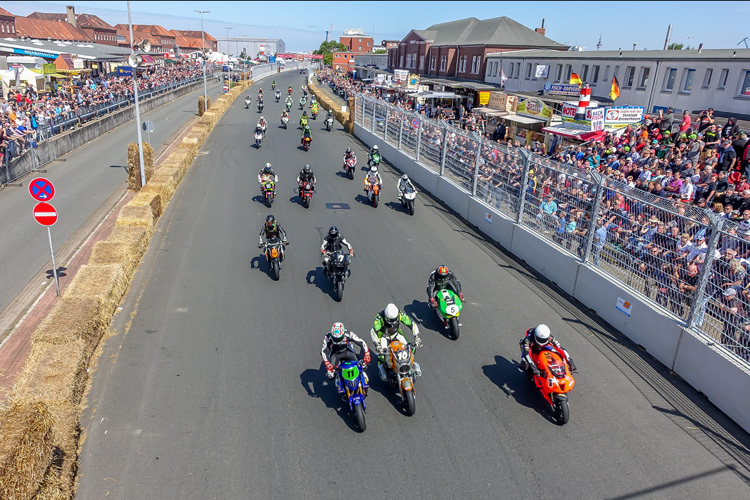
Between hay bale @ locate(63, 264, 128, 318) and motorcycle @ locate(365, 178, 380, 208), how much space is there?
9143mm

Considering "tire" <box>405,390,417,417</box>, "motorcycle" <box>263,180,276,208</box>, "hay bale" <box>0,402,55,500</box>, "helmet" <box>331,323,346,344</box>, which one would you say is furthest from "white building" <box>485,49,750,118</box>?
"hay bale" <box>0,402,55,500</box>

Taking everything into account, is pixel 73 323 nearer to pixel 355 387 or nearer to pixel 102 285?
pixel 102 285

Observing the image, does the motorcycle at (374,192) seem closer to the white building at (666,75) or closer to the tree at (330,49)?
the white building at (666,75)

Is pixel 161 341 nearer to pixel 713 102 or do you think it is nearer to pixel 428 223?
pixel 428 223

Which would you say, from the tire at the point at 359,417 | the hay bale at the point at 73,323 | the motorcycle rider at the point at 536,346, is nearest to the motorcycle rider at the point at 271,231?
the hay bale at the point at 73,323

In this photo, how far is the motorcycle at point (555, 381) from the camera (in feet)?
24.5

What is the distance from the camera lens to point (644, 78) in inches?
1095

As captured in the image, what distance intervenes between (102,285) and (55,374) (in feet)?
9.96

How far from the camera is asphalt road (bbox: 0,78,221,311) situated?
41.5 feet

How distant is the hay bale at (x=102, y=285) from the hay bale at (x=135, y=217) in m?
3.17

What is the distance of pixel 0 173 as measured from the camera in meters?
19.6

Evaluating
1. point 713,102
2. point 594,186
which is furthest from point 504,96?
point 594,186

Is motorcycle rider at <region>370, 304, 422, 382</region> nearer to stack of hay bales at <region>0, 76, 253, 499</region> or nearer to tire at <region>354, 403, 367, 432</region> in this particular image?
tire at <region>354, 403, 367, 432</region>

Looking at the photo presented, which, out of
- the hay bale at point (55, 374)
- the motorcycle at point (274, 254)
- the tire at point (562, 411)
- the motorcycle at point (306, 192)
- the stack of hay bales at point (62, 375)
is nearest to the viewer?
the stack of hay bales at point (62, 375)
